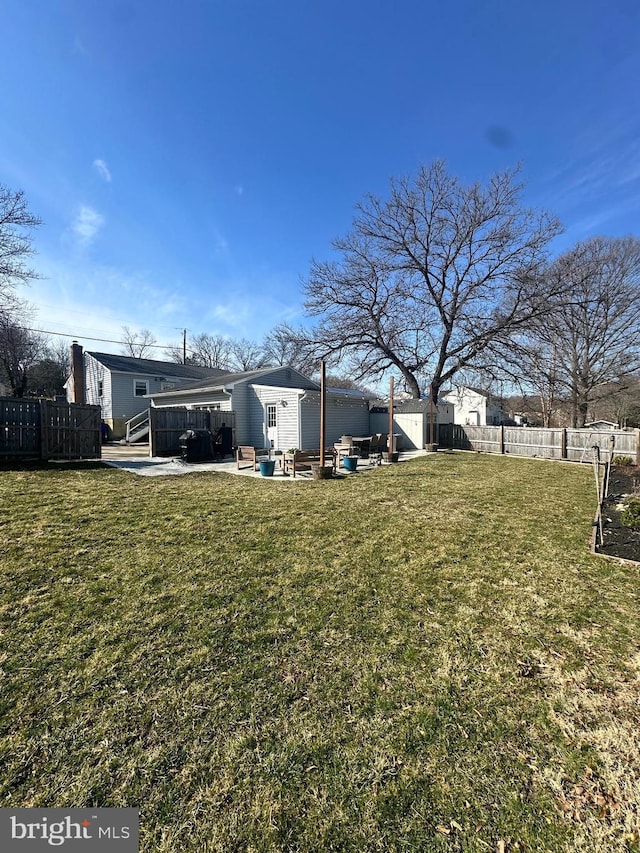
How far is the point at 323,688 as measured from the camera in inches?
85.2

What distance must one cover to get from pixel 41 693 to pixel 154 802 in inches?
45.0

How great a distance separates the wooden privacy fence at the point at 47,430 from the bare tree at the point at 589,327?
64.0ft

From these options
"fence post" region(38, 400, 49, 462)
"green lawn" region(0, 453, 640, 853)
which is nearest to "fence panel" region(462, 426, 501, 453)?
"green lawn" region(0, 453, 640, 853)

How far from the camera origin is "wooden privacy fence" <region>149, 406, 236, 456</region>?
519 inches

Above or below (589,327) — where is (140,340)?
above

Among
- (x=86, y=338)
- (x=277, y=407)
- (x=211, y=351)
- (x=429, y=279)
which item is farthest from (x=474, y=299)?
(x=211, y=351)

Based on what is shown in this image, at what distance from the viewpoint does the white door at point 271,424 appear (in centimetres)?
1627

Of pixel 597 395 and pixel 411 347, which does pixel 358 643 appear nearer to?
pixel 411 347

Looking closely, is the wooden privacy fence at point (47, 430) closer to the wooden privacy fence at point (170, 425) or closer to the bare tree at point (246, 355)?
the wooden privacy fence at point (170, 425)

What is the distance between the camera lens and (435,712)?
6.59 feet

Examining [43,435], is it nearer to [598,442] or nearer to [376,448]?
[376,448]

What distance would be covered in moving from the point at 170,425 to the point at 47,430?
13.5ft


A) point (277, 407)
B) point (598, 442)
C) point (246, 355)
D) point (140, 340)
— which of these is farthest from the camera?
point (246, 355)

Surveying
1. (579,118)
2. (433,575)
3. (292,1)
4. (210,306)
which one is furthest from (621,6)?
(210,306)
